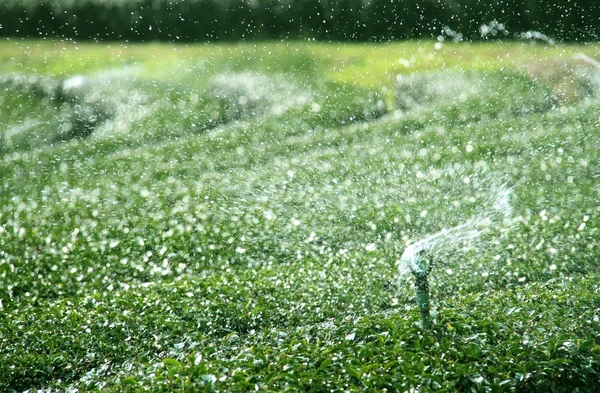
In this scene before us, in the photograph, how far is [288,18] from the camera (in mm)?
24812

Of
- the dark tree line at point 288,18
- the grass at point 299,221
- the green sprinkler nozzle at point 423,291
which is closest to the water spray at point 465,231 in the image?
the grass at point 299,221

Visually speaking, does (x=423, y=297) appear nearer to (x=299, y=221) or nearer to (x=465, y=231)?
(x=465, y=231)

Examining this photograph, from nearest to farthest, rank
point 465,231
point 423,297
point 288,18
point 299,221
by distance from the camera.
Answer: point 423,297 → point 465,231 → point 299,221 → point 288,18

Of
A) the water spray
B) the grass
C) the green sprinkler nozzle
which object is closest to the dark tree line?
the grass

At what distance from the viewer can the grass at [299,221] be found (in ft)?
21.4

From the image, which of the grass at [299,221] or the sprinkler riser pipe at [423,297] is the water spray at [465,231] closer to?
the grass at [299,221]

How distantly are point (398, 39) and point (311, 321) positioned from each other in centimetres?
1728

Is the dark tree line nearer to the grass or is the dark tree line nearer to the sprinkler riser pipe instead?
the grass

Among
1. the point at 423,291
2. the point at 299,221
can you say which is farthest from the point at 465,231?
the point at 423,291

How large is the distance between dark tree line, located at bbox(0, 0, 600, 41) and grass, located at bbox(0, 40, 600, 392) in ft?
7.64

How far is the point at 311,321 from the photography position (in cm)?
809

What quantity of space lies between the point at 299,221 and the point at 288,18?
50.4 ft

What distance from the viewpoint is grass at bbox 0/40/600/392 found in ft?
→ 21.4

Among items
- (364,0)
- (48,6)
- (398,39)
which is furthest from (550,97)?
(48,6)
